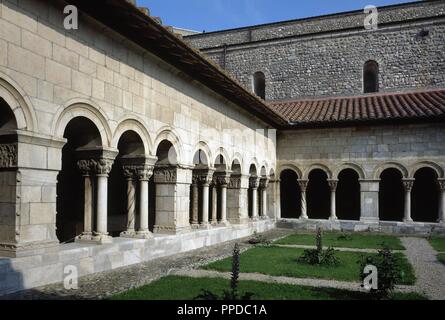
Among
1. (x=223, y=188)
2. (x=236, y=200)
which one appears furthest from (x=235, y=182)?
(x=223, y=188)

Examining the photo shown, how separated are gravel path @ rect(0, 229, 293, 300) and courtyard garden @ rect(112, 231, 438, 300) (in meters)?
0.22

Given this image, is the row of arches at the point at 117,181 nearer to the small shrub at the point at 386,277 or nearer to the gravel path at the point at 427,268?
the small shrub at the point at 386,277

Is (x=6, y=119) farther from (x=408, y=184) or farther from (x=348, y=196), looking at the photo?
(x=348, y=196)

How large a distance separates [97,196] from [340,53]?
48.1ft

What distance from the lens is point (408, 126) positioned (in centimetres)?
1467

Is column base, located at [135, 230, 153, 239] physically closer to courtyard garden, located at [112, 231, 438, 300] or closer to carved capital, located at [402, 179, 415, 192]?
courtyard garden, located at [112, 231, 438, 300]

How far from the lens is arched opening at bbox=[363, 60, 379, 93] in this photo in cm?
1834

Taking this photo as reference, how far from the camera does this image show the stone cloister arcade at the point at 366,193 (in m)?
14.9

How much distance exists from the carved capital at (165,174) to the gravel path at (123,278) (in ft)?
5.30

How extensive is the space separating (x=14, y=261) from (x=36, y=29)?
2.98 m

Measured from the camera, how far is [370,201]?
15.0m

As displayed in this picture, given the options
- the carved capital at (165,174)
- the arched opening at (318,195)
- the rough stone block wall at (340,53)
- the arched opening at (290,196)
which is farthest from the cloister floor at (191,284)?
the rough stone block wall at (340,53)
